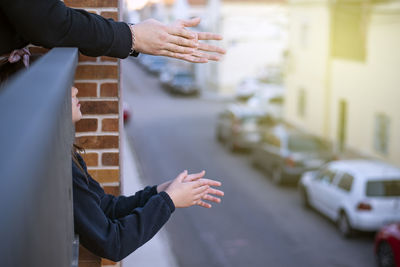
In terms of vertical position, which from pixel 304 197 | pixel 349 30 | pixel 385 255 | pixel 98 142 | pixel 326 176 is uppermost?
pixel 349 30

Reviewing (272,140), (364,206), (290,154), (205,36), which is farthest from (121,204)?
(272,140)

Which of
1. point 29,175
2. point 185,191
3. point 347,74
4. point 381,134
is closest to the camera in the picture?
point 29,175

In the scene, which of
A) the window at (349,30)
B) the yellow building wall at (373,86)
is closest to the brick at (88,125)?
the yellow building wall at (373,86)

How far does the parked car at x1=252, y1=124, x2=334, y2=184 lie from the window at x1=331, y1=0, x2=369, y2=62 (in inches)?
→ 180

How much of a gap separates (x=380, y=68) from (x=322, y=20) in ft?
16.9

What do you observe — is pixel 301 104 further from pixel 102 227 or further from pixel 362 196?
pixel 102 227

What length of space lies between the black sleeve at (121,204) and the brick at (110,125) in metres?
0.86

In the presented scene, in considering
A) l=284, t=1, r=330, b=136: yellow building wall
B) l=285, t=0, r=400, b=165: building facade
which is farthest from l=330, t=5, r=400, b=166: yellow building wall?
l=284, t=1, r=330, b=136: yellow building wall

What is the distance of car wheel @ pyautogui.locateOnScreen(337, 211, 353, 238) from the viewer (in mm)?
12844

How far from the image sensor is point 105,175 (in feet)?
11.2

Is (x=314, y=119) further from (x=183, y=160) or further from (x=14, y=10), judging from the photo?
(x=14, y=10)

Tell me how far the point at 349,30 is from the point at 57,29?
21.6 meters

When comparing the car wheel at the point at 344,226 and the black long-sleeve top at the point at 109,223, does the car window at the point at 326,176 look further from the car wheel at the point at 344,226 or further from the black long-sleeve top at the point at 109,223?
the black long-sleeve top at the point at 109,223

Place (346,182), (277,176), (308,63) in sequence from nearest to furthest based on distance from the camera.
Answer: (346,182)
(277,176)
(308,63)
